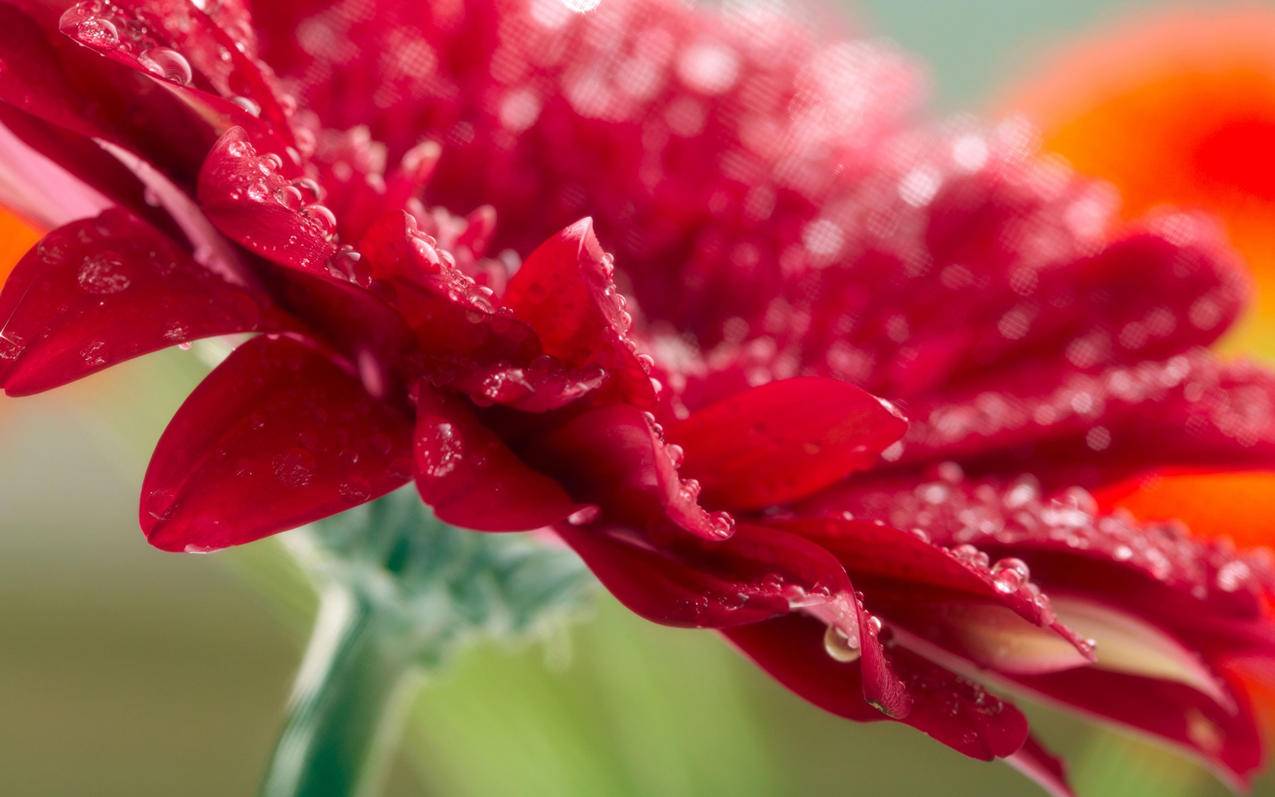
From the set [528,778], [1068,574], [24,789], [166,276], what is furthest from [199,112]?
[24,789]

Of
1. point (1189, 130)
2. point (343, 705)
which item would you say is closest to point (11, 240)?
point (343, 705)

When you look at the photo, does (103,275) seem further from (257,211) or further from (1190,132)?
(1190,132)

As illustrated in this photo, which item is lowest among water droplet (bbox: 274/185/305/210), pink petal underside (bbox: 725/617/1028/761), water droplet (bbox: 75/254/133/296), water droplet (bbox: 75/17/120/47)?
pink petal underside (bbox: 725/617/1028/761)

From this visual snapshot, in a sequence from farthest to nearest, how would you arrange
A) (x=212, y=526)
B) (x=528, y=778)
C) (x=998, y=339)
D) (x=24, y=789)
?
(x=24, y=789) < (x=528, y=778) < (x=998, y=339) < (x=212, y=526)

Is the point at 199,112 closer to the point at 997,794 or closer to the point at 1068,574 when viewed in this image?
the point at 1068,574

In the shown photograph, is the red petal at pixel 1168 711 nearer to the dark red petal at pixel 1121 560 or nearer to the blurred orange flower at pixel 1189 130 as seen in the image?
the dark red petal at pixel 1121 560

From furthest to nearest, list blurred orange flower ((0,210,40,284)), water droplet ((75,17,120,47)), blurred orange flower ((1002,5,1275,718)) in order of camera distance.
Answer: blurred orange flower ((1002,5,1275,718))
blurred orange flower ((0,210,40,284))
water droplet ((75,17,120,47))

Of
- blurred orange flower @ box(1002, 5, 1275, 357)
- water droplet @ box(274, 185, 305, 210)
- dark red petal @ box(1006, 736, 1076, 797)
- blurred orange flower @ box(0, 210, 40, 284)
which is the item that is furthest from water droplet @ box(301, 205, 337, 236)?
blurred orange flower @ box(1002, 5, 1275, 357)

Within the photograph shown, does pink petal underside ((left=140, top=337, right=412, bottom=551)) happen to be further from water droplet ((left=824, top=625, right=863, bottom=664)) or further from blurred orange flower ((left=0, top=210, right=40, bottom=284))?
blurred orange flower ((left=0, top=210, right=40, bottom=284))
